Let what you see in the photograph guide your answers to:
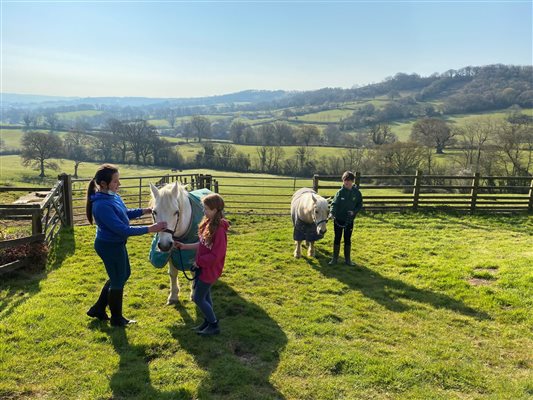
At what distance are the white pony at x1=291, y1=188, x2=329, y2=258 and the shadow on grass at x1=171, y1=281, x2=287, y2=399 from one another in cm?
244

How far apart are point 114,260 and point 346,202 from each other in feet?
15.1

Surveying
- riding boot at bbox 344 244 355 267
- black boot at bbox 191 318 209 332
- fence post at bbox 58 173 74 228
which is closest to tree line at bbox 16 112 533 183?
riding boot at bbox 344 244 355 267

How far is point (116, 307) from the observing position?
474cm

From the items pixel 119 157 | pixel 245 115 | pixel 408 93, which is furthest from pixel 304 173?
pixel 245 115

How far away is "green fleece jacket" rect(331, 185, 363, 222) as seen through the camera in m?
7.40

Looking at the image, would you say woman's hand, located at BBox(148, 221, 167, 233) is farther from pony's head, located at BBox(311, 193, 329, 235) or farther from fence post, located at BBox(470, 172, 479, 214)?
fence post, located at BBox(470, 172, 479, 214)

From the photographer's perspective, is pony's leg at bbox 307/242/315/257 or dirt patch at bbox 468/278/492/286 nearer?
dirt patch at bbox 468/278/492/286

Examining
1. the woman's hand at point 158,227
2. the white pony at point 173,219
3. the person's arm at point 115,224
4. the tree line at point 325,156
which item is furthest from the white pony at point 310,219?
the tree line at point 325,156

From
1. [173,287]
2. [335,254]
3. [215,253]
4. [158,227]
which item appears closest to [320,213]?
[335,254]

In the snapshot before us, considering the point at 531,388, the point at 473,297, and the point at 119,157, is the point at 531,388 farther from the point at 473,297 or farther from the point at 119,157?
the point at 119,157

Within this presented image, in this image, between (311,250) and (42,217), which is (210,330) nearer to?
(311,250)

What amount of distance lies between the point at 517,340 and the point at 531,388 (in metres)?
1.14

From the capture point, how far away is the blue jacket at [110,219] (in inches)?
163

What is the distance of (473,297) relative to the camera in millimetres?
6129
